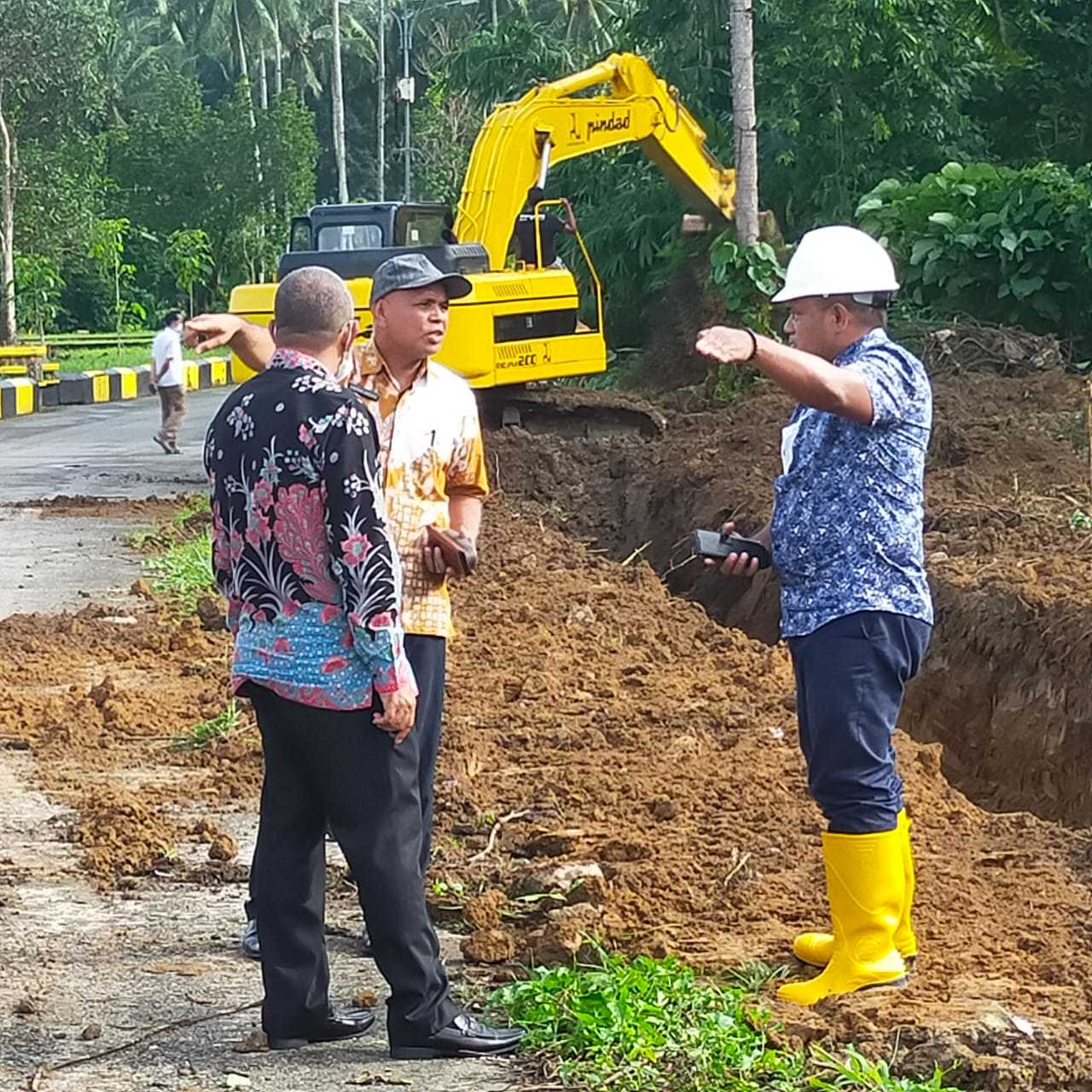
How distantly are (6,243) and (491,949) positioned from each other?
33.3 m

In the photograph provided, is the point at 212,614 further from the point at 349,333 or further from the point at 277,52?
the point at 277,52

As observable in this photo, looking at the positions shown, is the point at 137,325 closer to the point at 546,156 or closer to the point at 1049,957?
the point at 546,156

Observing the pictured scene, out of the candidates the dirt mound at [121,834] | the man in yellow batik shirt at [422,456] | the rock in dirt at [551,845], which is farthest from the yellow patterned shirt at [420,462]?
the dirt mound at [121,834]

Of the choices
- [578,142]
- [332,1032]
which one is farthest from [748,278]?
[332,1032]

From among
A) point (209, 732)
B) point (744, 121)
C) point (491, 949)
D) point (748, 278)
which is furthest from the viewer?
point (748, 278)

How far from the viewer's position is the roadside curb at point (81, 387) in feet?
94.7

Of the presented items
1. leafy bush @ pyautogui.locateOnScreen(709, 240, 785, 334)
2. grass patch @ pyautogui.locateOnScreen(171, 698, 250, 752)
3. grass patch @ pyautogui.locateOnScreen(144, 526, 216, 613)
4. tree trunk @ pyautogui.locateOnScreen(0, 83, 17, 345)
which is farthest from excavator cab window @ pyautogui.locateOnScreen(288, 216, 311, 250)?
tree trunk @ pyautogui.locateOnScreen(0, 83, 17, 345)

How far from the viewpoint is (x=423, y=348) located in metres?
5.02

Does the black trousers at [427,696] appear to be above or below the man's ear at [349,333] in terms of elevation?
below

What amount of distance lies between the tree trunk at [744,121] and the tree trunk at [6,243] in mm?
19531

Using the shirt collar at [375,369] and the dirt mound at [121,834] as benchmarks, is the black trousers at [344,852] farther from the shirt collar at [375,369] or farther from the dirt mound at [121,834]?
the dirt mound at [121,834]

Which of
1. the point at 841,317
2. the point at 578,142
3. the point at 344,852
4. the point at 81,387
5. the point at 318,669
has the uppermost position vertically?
the point at 578,142

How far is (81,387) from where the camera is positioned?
31.5 metres

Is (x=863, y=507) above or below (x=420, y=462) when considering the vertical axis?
below
